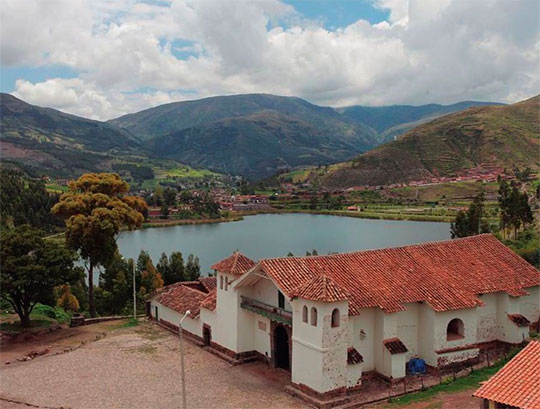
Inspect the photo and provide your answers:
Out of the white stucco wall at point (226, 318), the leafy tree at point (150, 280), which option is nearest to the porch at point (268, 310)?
the white stucco wall at point (226, 318)

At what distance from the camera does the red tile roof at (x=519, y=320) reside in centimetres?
2020

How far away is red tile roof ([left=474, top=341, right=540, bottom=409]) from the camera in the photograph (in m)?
11.1

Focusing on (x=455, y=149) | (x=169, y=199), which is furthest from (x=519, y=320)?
(x=455, y=149)

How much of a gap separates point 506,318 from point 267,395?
9.61 meters

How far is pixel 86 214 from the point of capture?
90.2 ft

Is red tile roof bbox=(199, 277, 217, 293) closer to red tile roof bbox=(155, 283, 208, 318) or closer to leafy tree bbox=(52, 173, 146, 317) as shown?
red tile roof bbox=(155, 283, 208, 318)

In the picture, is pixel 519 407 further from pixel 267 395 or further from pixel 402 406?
pixel 267 395

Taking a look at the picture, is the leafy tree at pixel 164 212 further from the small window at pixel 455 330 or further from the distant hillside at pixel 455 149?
the small window at pixel 455 330

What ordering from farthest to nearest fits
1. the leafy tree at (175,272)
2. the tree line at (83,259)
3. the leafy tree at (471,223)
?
the leafy tree at (471,223) < the leafy tree at (175,272) < the tree line at (83,259)

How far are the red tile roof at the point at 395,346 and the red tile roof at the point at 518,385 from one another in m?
5.43

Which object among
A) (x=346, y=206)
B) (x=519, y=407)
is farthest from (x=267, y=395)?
(x=346, y=206)

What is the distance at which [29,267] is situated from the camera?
23250mm

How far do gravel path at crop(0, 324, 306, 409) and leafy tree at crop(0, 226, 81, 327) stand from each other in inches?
142

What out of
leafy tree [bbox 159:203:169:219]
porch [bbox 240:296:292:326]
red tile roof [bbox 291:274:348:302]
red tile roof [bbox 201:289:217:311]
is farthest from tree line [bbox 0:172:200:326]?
A: leafy tree [bbox 159:203:169:219]
